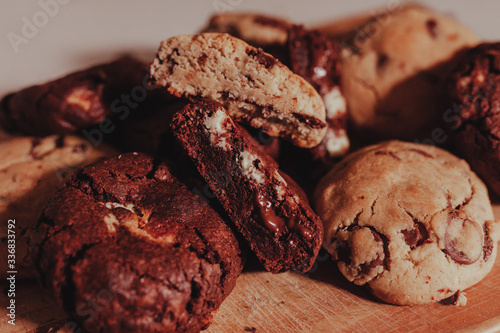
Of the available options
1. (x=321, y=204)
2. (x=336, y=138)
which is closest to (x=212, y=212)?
(x=321, y=204)

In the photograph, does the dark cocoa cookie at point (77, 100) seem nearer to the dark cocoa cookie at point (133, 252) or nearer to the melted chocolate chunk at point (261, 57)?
the dark cocoa cookie at point (133, 252)

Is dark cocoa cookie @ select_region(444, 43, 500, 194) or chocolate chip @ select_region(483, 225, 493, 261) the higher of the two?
dark cocoa cookie @ select_region(444, 43, 500, 194)

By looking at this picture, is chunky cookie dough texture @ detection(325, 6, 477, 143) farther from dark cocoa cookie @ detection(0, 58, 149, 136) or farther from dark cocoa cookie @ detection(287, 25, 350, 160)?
dark cocoa cookie @ detection(0, 58, 149, 136)

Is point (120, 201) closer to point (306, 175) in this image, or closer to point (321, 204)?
point (321, 204)

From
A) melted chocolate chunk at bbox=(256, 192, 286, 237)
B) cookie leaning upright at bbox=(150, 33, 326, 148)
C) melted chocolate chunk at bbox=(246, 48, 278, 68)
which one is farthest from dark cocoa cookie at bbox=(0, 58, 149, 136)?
melted chocolate chunk at bbox=(256, 192, 286, 237)

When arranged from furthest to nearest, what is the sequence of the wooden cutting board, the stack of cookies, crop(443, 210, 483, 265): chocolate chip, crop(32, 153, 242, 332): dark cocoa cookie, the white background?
the white background → crop(443, 210, 483, 265): chocolate chip → the wooden cutting board → the stack of cookies → crop(32, 153, 242, 332): dark cocoa cookie

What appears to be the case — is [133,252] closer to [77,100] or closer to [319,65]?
[77,100]

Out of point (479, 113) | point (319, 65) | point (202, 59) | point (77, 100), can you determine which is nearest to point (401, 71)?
point (479, 113)
